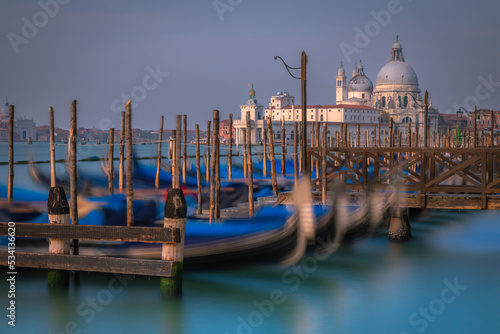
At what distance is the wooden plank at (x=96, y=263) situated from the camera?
6410mm

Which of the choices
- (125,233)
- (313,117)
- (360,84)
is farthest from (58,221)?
(360,84)

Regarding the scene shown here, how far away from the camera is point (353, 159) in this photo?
488 inches

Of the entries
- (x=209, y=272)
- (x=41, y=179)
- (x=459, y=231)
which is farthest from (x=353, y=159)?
(x=41, y=179)

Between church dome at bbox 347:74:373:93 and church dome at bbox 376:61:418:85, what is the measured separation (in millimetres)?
8435

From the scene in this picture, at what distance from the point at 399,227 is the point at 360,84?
94308mm

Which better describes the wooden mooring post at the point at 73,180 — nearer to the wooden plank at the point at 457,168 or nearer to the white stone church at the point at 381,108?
the wooden plank at the point at 457,168

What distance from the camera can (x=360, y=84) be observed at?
103938 mm

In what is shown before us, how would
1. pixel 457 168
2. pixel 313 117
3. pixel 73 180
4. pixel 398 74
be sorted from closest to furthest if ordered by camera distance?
pixel 73 180
pixel 457 168
pixel 313 117
pixel 398 74

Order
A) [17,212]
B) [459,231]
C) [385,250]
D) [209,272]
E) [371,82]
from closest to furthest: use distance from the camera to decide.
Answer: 1. [209,272]
2. [17,212]
3. [385,250]
4. [459,231]
5. [371,82]

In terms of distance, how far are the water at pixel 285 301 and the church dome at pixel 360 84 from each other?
9553cm

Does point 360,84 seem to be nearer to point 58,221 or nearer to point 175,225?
point 58,221

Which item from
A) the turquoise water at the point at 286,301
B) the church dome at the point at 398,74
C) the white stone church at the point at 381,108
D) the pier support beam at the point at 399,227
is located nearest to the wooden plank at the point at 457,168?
the pier support beam at the point at 399,227

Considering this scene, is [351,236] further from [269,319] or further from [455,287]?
[269,319]

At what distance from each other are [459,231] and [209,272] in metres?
6.86
